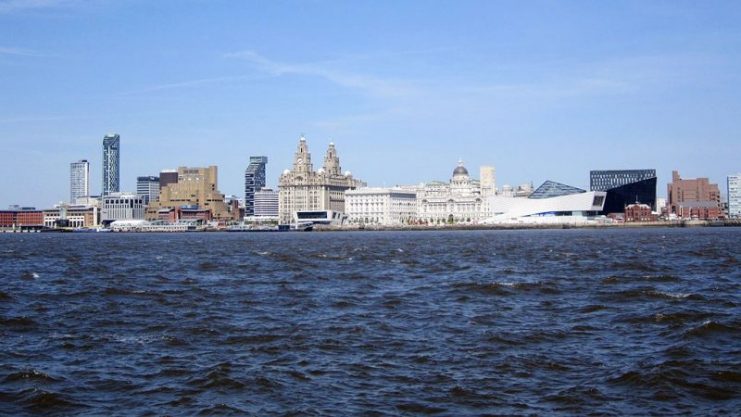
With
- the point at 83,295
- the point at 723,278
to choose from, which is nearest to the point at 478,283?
the point at 723,278

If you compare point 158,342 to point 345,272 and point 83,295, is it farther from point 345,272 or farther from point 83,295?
point 345,272

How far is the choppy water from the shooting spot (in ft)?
50.6

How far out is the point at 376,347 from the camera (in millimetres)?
20422

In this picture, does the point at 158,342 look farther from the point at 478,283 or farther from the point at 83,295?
the point at 478,283

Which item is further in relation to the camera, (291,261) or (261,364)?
(291,261)

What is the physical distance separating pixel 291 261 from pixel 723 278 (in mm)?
26617

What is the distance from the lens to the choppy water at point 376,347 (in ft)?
50.6

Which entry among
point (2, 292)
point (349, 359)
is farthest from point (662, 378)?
point (2, 292)

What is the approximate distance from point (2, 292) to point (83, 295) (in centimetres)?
327

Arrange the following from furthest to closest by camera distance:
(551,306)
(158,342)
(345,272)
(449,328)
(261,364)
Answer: (345,272), (551,306), (449,328), (158,342), (261,364)

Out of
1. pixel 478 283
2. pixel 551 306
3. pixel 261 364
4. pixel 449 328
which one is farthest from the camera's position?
pixel 478 283

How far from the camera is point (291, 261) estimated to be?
2203 inches

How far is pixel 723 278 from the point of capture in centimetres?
3766

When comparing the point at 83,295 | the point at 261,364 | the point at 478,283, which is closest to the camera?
the point at 261,364
